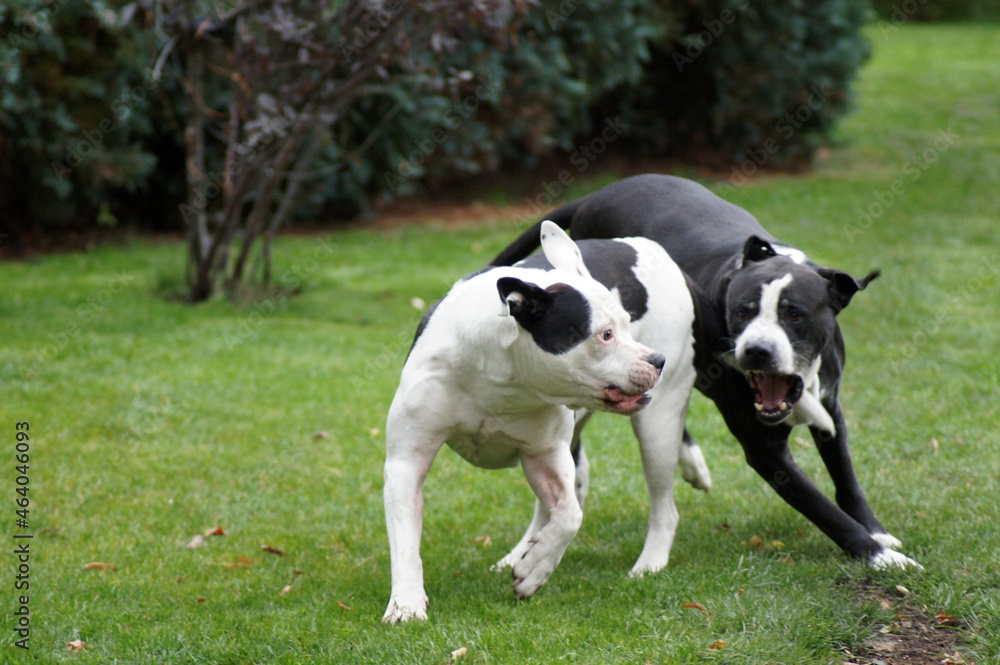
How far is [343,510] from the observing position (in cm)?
584

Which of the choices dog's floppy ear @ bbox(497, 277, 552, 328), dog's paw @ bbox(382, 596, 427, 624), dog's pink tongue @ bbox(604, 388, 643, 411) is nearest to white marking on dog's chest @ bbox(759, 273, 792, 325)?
dog's pink tongue @ bbox(604, 388, 643, 411)

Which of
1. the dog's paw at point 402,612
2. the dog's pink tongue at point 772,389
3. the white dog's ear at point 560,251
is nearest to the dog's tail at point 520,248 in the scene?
the white dog's ear at point 560,251

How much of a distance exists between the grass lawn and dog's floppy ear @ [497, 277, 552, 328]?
115 cm

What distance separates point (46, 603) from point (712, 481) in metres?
3.49

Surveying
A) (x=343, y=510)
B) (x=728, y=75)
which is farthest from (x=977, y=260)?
(x=343, y=510)

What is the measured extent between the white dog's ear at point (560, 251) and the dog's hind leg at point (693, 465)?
1847 mm

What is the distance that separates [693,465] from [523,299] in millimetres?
2295

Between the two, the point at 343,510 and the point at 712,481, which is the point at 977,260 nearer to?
the point at 712,481

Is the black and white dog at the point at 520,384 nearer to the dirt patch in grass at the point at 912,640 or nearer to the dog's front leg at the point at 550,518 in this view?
the dog's front leg at the point at 550,518

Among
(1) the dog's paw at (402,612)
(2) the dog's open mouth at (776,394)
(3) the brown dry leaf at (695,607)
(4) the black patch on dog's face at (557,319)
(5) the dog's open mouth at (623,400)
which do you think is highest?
(4) the black patch on dog's face at (557,319)

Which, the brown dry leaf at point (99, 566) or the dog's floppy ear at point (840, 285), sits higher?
the dog's floppy ear at point (840, 285)

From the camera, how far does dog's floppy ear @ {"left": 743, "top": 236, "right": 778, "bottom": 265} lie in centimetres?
458

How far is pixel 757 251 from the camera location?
4613mm

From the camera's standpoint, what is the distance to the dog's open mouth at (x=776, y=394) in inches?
176
